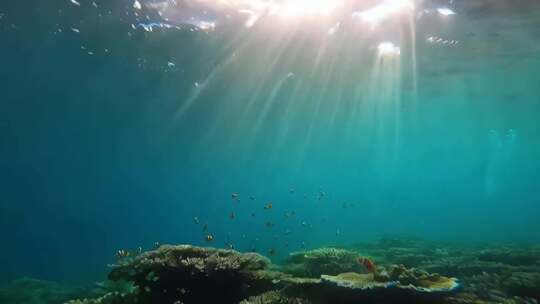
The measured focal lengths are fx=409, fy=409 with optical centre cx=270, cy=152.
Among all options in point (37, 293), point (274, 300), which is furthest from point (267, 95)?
point (274, 300)

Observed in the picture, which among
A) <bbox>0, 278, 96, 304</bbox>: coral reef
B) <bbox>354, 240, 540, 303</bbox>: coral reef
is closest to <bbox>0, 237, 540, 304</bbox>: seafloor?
<bbox>354, 240, 540, 303</bbox>: coral reef

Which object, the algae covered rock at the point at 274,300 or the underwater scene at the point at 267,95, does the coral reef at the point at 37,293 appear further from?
the algae covered rock at the point at 274,300

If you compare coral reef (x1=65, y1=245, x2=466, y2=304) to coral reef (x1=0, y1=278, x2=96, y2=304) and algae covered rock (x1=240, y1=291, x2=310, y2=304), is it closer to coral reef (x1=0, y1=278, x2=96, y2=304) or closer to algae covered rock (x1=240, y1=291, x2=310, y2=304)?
algae covered rock (x1=240, y1=291, x2=310, y2=304)

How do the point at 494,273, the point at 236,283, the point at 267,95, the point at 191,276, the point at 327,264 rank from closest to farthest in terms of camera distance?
1. the point at 191,276
2. the point at 236,283
3. the point at 327,264
4. the point at 494,273
5. the point at 267,95

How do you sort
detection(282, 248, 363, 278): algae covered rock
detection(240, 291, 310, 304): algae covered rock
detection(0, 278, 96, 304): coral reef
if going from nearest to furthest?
detection(240, 291, 310, 304): algae covered rock
detection(282, 248, 363, 278): algae covered rock
detection(0, 278, 96, 304): coral reef

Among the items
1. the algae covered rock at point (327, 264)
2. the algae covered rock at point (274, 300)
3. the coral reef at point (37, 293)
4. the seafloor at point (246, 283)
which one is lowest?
the algae covered rock at point (274, 300)

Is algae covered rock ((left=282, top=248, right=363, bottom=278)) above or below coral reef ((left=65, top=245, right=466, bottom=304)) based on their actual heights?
above

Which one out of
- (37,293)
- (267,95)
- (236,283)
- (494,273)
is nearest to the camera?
(236,283)

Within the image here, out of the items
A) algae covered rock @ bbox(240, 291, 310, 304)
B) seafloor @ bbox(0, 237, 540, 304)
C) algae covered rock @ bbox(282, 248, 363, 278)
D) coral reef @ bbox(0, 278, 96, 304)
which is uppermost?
coral reef @ bbox(0, 278, 96, 304)

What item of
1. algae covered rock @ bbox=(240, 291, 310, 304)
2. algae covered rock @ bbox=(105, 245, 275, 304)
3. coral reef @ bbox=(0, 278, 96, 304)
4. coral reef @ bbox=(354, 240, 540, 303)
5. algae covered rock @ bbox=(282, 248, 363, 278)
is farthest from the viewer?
coral reef @ bbox=(0, 278, 96, 304)

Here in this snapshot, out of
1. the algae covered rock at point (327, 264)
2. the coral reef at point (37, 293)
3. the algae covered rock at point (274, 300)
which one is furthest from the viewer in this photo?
the coral reef at point (37, 293)

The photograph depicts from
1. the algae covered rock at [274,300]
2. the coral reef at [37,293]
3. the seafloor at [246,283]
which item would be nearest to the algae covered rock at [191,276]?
the seafloor at [246,283]

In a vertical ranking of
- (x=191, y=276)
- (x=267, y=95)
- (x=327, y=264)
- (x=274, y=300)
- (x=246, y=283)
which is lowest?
(x=274, y=300)

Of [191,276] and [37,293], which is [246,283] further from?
[37,293]
